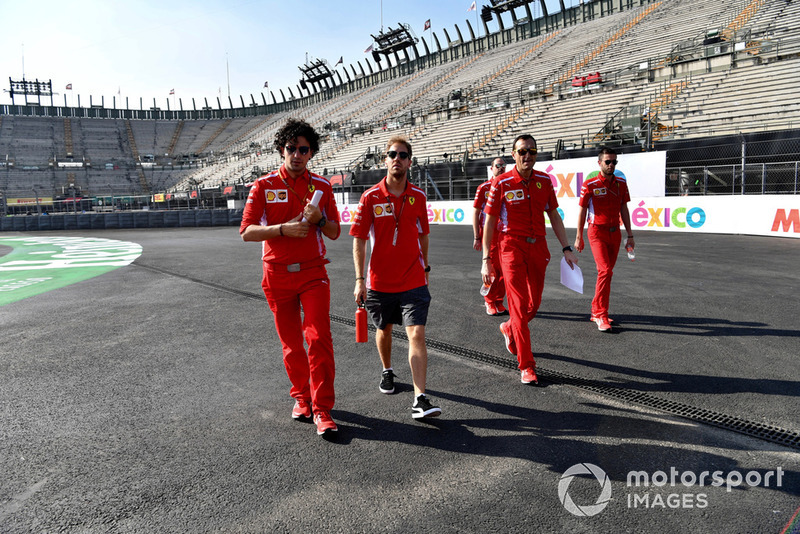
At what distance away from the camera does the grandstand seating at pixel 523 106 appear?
20.9m

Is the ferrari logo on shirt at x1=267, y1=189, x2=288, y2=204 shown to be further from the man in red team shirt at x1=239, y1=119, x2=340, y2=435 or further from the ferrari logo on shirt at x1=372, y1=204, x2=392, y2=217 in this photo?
the ferrari logo on shirt at x1=372, y1=204, x2=392, y2=217

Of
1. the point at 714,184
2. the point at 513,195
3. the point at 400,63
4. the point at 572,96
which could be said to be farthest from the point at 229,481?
the point at 400,63

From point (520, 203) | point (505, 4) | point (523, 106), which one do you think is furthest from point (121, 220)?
point (505, 4)

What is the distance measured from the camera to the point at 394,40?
5928 cm

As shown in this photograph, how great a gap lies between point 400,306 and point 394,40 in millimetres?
61767

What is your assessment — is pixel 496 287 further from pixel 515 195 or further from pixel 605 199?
pixel 515 195

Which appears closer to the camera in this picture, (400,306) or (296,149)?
(296,149)

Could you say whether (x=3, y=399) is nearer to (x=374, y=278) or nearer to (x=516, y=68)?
(x=374, y=278)

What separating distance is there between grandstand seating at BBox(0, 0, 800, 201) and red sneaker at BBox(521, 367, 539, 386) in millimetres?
18152

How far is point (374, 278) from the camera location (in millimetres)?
3639

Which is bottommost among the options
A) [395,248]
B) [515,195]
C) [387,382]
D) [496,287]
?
[387,382]

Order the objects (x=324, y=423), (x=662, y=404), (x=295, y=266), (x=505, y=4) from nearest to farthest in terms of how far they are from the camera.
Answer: (x=324, y=423), (x=295, y=266), (x=662, y=404), (x=505, y=4)

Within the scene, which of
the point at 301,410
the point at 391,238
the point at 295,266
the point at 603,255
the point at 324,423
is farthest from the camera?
the point at 603,255

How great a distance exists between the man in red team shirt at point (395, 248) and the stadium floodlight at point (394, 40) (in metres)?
60.3
